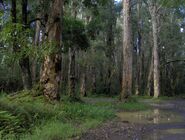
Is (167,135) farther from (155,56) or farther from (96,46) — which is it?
(96,46)

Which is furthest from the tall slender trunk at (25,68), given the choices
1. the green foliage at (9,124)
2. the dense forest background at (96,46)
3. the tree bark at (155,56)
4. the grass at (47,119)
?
the tree bark at (155,56)

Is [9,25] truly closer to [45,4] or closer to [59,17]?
[59,17]

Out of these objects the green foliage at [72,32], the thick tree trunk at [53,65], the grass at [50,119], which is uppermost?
the green foliage at [72,32]

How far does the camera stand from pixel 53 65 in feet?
53.8

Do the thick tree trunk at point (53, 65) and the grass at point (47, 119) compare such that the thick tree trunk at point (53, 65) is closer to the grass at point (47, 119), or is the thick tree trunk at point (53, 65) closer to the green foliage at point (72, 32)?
the grass at point (47, 119)

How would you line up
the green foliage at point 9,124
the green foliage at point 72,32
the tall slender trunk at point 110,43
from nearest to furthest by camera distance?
the green foliage at point 9,124, the green foliage at point 72,32, the tall slender trunk at point 110,43

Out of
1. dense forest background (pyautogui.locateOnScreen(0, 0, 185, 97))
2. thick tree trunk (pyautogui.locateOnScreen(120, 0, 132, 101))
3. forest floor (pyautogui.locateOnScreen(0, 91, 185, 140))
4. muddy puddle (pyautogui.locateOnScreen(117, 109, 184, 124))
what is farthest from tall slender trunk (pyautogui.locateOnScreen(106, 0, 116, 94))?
forest floor (pyautogui.locateOnScreen(0, 91, 185, 140))

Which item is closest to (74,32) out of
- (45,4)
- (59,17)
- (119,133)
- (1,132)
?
(45,4)

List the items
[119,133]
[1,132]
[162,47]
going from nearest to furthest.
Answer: [1,132] < [119,133] < [162,47]

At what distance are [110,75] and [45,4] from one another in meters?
28.8

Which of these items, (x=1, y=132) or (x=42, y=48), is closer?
(x=1, y=132)

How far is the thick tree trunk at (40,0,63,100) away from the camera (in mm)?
16375

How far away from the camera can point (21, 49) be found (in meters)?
14.3

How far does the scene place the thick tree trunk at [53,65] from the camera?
53.7ft
